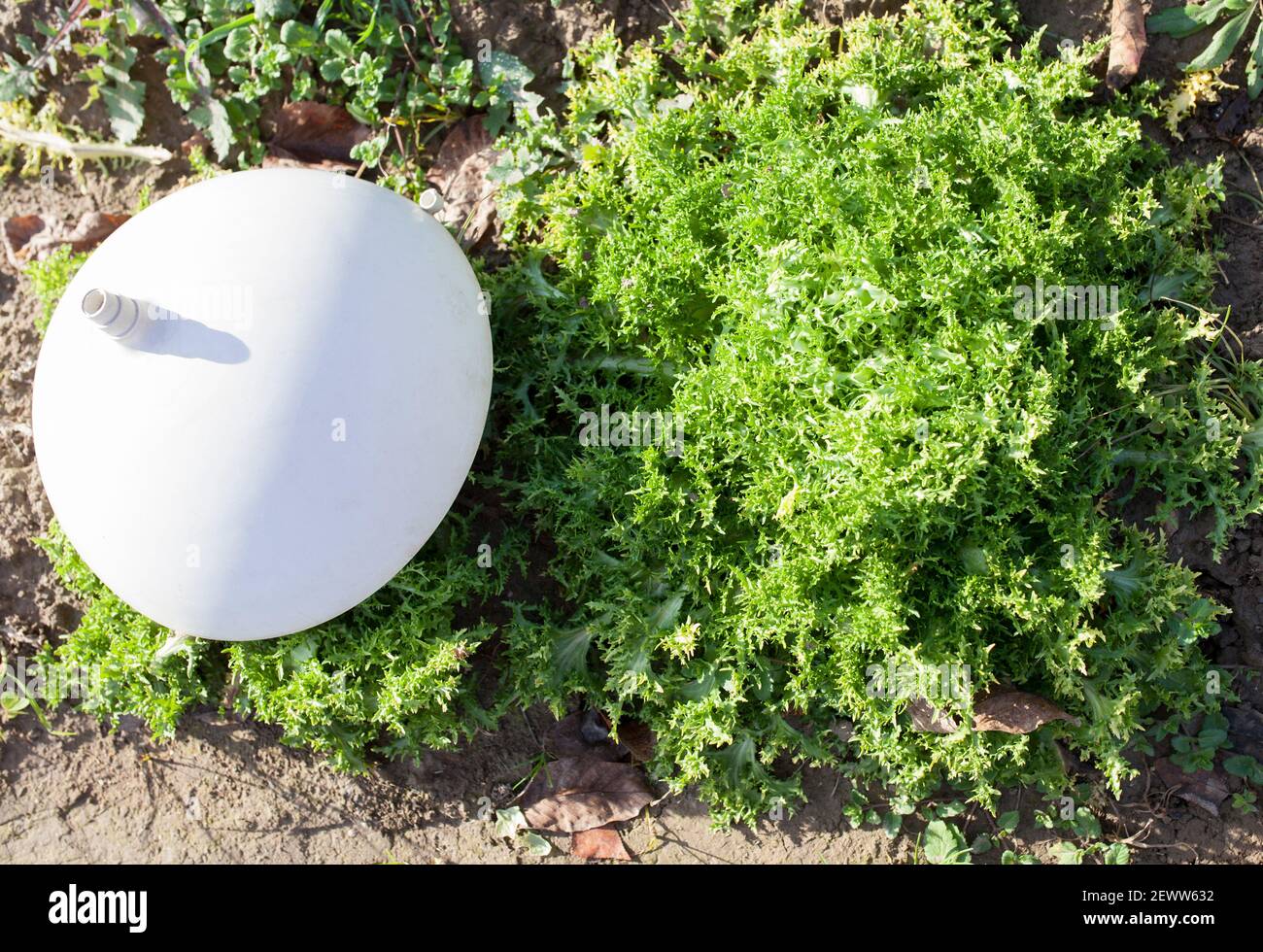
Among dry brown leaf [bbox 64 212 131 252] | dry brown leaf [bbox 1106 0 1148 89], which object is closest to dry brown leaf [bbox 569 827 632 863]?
dry brown leaf [bbox 64 212 131 252]

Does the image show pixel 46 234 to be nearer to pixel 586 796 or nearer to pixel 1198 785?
pixel 586 796

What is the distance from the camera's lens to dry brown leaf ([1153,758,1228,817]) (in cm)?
399

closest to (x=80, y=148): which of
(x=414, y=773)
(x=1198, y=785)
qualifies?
(x=414, y=773)

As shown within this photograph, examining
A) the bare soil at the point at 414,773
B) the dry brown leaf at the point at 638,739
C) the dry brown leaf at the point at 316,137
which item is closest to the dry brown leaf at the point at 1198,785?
the bare soil at the point at 414,773

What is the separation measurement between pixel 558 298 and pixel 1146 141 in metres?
2.41

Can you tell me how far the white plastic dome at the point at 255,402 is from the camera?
288 centimetres

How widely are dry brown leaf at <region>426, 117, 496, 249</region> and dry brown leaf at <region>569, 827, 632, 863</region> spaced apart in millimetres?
2482

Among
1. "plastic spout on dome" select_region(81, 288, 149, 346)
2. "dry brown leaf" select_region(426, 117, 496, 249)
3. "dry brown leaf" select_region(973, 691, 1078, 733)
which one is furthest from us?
"dry brown leaf" select_region(426, 117, 496, 249)

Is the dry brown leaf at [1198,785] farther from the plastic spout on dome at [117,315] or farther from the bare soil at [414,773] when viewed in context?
the plastic spout on dome at [117,315]

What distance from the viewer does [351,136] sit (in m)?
4.45

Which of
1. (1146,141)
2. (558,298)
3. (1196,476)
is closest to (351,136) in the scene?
(558,298)

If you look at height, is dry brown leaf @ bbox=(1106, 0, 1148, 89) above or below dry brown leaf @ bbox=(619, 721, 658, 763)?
above

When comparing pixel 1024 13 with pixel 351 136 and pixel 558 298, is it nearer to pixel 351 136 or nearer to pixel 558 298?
pixel 558 298

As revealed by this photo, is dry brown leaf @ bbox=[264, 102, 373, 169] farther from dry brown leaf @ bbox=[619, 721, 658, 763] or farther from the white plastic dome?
dry brown leaf @ bbox=[619, 721, 658, 763]
